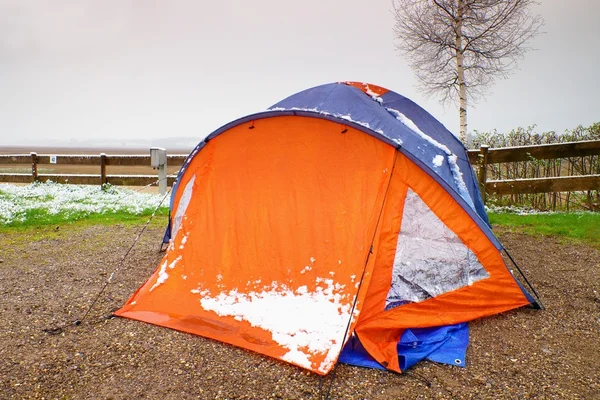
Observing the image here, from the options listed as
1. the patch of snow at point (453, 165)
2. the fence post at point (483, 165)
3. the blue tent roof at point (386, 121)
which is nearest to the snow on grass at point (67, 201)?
the blue tent roof at point (386, 121)

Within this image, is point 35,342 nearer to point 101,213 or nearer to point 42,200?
point 101,213

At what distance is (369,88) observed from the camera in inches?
183

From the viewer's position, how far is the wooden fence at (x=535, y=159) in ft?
25.2

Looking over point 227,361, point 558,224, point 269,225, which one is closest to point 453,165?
point 269,225

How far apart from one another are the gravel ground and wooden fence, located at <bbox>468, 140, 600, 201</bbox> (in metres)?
3.62

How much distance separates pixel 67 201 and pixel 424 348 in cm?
886

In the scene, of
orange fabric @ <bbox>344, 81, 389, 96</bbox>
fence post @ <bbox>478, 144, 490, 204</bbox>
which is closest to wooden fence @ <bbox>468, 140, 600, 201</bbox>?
fence post @ <bbox>478, 144, 490, 204</bbox>

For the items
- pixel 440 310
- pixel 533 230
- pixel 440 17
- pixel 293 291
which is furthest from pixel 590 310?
pixel 440 17

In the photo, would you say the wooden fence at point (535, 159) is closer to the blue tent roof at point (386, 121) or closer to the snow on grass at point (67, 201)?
the blue tent roof at point (386, 121)

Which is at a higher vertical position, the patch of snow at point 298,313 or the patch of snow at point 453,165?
the patch of snow at point 453,165

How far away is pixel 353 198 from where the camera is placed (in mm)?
3643

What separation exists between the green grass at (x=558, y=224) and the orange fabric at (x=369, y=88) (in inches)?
155

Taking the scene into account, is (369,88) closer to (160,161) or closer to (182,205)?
(182,205)

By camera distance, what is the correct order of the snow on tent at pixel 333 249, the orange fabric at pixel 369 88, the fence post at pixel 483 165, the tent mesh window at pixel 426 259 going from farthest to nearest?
the fence post at pixel 483 165 < the orange fabric at pixel 369 88 < the tent mesh window at pixel 426 259 < the snow on tent at pixel 333 249
